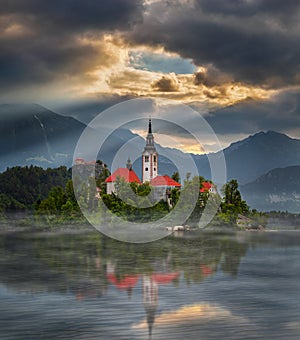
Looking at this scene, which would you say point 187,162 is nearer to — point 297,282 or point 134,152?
point 134,152

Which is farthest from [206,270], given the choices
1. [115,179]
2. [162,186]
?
[115,179]

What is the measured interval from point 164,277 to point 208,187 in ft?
268

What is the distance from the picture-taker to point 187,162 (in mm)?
132125

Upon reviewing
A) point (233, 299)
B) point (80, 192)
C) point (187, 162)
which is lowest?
point (233, 299)

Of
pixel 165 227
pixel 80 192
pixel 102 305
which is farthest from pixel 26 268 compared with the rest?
pixel 80 192

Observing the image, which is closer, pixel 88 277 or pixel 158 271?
pixel 88 277

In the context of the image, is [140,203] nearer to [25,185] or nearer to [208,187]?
[208,187]

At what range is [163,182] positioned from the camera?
122 metres

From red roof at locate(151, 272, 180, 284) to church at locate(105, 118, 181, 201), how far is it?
74.5m

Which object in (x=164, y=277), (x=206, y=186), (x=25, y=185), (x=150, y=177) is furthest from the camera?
(x=25, y=185)

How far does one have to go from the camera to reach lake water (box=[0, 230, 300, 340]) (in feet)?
73.3

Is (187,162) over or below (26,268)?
over

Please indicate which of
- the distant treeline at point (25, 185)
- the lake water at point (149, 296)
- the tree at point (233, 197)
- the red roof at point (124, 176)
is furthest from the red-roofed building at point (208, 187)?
the lake water at point (149, 296)

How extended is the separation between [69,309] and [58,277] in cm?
1171
